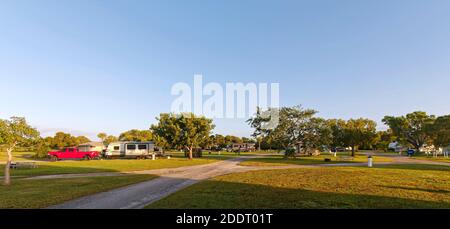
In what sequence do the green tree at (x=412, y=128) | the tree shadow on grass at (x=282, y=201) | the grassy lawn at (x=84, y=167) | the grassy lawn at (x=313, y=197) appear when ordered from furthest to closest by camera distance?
the green tree at (x=412, y=128) → the grassy lawn at (x=84, y=167) → the grassy lawn at (x=313, y=197) → the tree shadow on grass at (x=282, y=201)

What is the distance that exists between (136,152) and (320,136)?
1283 inches

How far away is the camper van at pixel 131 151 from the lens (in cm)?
3681

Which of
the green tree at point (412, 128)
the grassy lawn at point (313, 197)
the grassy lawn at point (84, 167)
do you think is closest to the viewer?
the grassy lawn at point (313, 197)

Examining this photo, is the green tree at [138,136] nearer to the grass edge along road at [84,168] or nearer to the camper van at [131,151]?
the camper van at [131,151]

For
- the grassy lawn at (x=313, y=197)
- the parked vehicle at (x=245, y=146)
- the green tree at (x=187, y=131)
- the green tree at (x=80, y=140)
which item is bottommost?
the parked vehicle at (x=245, y=146)

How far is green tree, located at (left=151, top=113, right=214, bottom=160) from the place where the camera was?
1379 inches

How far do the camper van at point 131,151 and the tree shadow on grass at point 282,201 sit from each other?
29695 mm

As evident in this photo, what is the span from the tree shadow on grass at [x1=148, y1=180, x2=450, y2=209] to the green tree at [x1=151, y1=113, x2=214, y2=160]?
2542 cm

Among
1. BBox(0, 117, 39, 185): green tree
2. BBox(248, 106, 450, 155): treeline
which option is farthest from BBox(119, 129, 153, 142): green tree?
BBox(0, 117, 39, 185): green tree

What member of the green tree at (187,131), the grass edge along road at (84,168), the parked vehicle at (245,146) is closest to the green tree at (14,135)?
the grass edge along road at (84,168)

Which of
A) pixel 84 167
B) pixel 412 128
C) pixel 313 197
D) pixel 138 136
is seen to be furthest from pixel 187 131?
pixel 412 128
